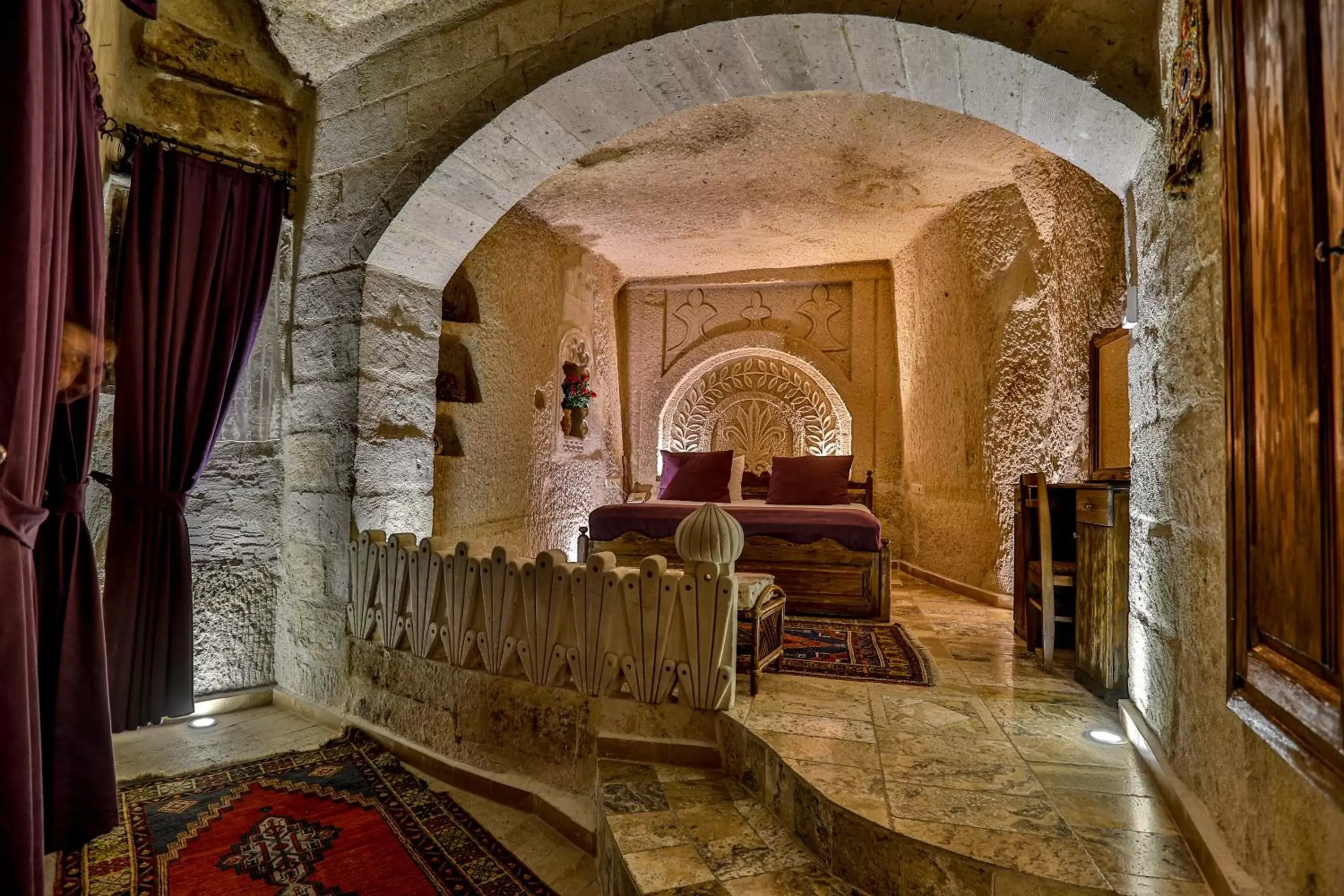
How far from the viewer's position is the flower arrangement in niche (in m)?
5.66

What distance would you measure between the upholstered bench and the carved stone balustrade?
216 millimetres

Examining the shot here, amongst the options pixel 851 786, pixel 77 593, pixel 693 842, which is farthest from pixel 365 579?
pixel 851 786

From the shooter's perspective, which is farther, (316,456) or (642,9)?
(316,456)

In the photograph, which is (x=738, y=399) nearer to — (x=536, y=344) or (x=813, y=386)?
(x=813, y=386)

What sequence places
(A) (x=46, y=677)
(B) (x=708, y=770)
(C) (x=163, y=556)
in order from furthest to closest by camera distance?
1. (C) (x=163, y=556)
2. (B) (x=708, y=770)
3. (A) (x=46, y=677)

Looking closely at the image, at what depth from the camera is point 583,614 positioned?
2404 millimetres

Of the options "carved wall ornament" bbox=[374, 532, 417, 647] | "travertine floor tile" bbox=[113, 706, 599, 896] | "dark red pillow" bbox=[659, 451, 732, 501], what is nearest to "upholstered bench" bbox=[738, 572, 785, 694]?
"travertine floor tile" bbox=[113, 706, 599, 896]

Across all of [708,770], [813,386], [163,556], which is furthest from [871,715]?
[813,386]

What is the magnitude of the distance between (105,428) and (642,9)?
2.78 metres

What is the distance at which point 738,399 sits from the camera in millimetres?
6844

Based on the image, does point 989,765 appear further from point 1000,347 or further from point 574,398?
point 574,398

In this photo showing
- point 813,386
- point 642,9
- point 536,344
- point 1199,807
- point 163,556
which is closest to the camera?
point 1199,807

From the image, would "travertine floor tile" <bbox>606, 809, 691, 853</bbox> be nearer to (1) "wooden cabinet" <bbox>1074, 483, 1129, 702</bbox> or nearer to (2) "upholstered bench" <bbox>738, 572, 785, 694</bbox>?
(2) "upholstered bench" <bbox>738, 572, 785, 694</bbox>

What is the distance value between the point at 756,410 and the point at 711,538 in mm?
4647
